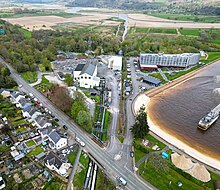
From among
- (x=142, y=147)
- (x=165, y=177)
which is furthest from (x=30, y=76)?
(x=165, y=177)

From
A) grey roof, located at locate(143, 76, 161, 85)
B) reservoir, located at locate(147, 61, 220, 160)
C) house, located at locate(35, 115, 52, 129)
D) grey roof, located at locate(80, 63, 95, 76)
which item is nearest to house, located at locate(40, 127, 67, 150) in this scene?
house, located at locate(35, 115, 52, 129)

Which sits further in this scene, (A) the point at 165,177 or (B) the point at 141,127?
(B) the point at 141,127

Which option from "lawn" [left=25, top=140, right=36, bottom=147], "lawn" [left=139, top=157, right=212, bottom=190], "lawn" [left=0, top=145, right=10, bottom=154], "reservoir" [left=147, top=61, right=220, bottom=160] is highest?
"lawn" [left=139, top=157, right=212, bottom=190]

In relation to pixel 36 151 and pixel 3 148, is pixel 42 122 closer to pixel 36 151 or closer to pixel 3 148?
pixel 36 151

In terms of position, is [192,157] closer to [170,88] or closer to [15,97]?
[170,88]

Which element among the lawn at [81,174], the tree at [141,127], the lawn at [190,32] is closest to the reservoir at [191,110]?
the tree at [141,127]

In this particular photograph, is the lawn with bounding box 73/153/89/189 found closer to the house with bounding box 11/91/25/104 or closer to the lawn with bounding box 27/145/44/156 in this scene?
the lawn with bounding box 27/145/44/156

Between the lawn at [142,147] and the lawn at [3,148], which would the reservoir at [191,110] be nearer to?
the lawn at [142,147]
